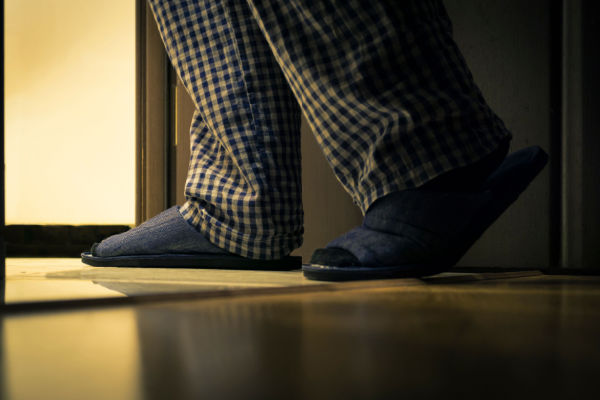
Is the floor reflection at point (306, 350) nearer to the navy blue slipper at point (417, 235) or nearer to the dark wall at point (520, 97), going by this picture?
the navy blue slipper at point (417, 235)

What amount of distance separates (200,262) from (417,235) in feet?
1.37

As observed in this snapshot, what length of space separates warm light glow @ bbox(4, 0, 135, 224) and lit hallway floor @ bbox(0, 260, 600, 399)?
1.64m

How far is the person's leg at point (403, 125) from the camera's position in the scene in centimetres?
66

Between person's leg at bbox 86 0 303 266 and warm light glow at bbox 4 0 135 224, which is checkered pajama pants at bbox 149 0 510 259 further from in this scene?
warm light glow at bbox 4 0 135 224

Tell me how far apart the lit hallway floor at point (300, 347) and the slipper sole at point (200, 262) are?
1.41ft

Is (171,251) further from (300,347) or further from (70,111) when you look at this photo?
(70,111)

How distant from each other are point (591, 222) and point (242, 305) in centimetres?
80

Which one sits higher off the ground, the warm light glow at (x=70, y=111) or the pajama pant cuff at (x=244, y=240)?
the warm light glow at (x=70, y=111)

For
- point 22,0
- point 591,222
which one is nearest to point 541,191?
point 591,222

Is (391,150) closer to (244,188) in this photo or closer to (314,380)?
(244,188)

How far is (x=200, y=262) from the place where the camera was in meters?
0.95

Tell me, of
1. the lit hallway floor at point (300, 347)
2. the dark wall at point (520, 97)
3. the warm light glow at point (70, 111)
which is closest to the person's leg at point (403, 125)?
the lit hallway floor at point (300, 347)

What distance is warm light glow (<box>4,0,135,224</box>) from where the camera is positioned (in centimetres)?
203

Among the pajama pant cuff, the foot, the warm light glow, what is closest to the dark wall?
the pajama pant cuff
